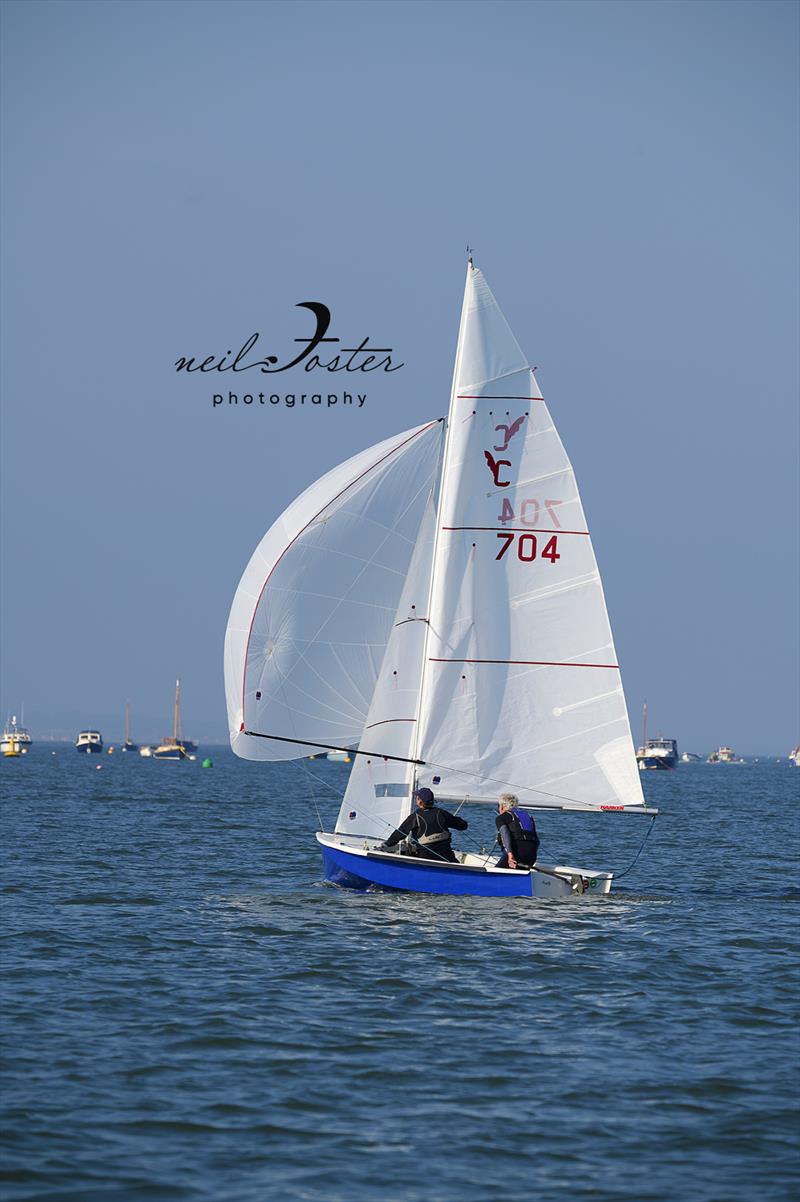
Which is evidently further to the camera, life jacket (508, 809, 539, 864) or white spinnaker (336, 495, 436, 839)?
white spinnaker (336, 495, 436, 839)

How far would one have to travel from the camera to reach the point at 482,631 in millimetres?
24625

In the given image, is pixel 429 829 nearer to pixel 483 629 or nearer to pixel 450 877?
pixel 450 877

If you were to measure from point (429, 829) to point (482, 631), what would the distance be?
358cm

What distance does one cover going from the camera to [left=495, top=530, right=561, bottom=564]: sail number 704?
80.3 feet

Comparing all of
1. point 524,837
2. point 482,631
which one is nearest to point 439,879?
point 524,837

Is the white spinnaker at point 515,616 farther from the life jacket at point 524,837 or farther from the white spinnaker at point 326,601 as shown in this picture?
the life jacket at point 524,837

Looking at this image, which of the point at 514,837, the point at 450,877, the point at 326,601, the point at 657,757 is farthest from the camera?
the point at 657,757

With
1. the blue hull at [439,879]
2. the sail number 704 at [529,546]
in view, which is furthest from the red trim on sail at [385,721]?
the sail number 704 at [529,546]

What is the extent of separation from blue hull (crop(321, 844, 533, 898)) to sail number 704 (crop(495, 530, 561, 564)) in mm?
5365

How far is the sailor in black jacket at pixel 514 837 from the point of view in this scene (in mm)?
22688

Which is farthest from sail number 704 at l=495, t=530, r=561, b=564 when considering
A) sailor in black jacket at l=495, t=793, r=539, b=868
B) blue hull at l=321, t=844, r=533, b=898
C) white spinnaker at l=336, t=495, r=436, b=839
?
blue hull at l=321, t=844, r=533, b=898

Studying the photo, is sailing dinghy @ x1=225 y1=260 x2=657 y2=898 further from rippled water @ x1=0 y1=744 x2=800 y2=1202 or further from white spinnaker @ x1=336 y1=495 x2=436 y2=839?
rippled water @ x1=0 y1=744 x2=800 y2=1202

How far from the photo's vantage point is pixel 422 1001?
660 inches

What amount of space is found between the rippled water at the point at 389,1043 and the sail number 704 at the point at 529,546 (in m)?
5.69
